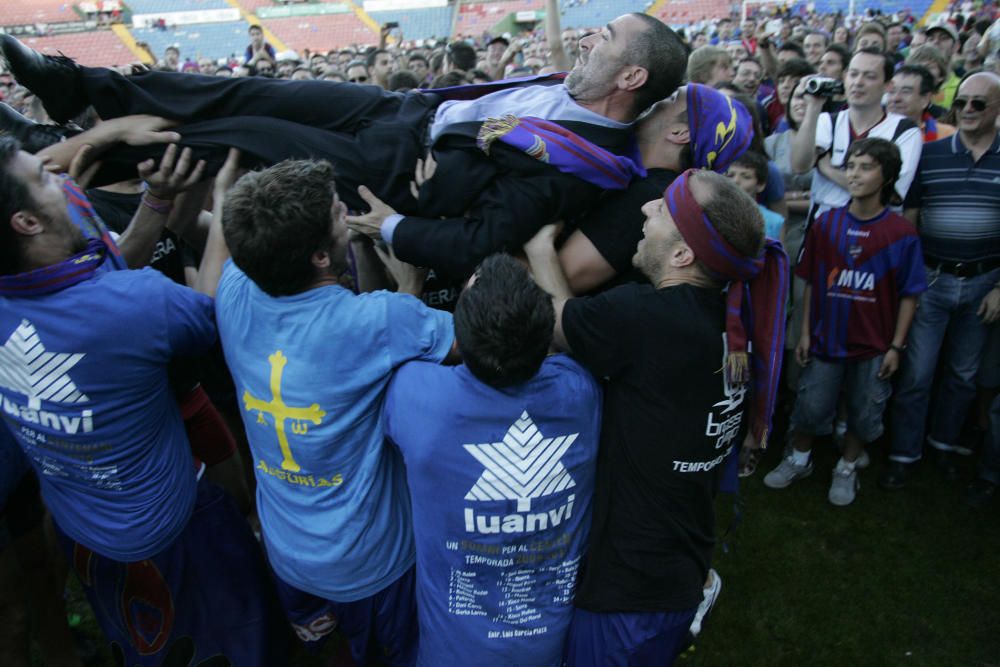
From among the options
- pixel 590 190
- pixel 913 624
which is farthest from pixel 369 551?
pixel 913 624

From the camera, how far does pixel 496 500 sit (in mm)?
1708

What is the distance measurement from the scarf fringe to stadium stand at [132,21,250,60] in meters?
31.0

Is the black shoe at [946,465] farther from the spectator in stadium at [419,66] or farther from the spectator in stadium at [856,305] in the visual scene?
the spectator in stadium at [419,66]

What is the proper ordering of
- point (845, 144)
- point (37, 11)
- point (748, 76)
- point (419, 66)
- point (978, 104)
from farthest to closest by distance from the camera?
point (37, 11), point (419, 66), point (748, 76), point (845, 144), point (978, 104)

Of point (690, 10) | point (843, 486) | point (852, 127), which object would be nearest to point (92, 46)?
point (690, 10)

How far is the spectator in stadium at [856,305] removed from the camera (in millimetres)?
3400

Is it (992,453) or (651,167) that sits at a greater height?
(651,167)

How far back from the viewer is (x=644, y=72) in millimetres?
2037

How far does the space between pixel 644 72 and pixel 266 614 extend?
2.30 metres

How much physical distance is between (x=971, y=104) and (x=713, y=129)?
226cm

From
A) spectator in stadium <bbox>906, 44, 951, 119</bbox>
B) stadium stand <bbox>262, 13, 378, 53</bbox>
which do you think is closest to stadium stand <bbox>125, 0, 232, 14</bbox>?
stadium stand <bbox>262, 13, 378, 53</bbox>

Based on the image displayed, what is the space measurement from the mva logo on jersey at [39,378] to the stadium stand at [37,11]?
122 feet

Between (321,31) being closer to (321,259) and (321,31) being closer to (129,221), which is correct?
(129,221)

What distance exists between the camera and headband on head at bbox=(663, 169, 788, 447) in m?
1.79
